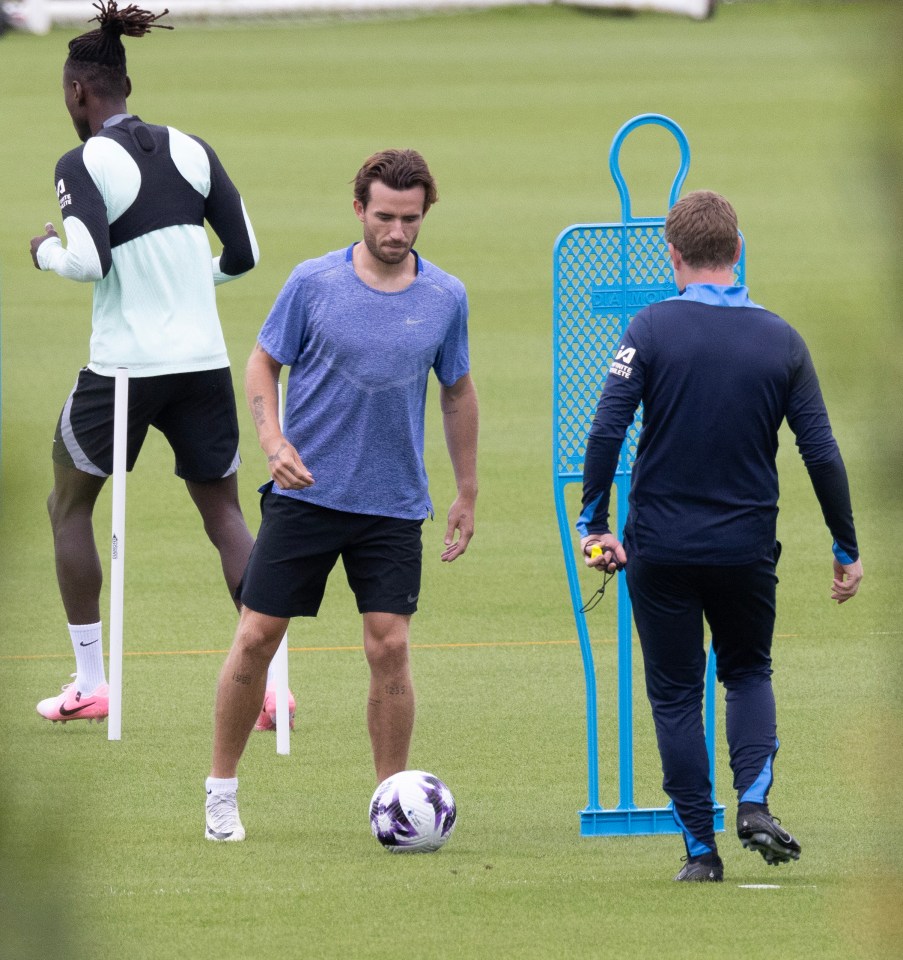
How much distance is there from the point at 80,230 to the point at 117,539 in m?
0.98

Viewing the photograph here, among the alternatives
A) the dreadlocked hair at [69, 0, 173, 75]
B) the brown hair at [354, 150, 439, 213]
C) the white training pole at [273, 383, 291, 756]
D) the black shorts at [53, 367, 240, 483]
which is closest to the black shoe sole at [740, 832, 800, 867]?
the brown hair at [354, 150, 439, 213]

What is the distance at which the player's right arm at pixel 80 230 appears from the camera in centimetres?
640

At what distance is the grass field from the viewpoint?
6.78 ft

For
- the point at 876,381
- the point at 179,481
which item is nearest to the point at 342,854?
the point at 876,381

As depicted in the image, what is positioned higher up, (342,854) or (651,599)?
(651,599)

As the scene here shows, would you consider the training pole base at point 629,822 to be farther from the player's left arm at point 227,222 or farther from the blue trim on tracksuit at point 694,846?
the player's left arm at point 227,222

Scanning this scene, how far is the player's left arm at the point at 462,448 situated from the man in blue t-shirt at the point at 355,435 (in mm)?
129

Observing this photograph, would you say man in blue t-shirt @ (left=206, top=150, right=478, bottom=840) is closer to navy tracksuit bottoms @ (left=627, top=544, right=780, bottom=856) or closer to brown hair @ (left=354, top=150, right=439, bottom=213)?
brown hair @ (left=354, top=150, right=439, bottom=213)

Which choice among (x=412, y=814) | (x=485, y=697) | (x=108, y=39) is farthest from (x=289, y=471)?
(x=485, y=697)

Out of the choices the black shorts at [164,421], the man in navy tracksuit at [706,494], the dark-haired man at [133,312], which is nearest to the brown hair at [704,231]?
the man in navy tracksuit at [706,494]

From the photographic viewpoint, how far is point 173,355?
6.62 metres

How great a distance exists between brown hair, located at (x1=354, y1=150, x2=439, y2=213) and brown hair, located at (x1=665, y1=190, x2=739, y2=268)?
0.76m

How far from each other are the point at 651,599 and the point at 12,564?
3045mm

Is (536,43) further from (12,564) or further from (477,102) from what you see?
(12,564)
